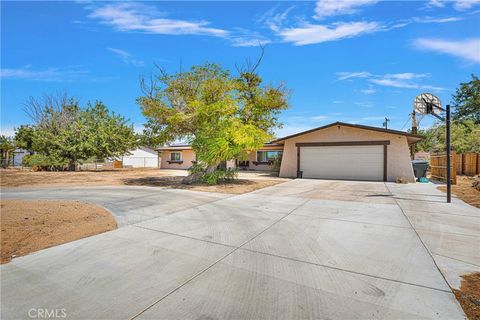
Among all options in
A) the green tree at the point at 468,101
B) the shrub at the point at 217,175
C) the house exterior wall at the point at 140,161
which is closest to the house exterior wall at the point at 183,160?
the house exterior wall at the point at 140,161

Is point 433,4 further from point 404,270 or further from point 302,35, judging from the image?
point 404,270

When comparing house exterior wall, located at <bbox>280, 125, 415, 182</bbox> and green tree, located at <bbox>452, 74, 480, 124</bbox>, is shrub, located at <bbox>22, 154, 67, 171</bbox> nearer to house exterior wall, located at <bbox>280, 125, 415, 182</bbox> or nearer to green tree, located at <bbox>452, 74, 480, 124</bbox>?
house exterior wall, located at <bbox>280, 125, 415, 182</bbox>

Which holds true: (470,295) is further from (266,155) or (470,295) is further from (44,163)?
(44,163)

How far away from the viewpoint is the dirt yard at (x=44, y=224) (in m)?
4.00

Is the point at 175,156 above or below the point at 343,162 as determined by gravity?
above

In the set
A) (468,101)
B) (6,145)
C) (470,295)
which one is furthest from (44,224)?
(468,101)

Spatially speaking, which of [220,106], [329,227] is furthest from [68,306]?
[220,106]

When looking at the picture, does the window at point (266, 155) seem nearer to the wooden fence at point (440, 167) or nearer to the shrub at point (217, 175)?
the shrub at point (217, 175)

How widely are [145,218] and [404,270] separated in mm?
5309

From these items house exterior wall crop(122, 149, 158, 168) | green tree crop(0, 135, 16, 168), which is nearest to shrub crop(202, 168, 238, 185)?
house exterior wall crop(122, 149, 158, 168)

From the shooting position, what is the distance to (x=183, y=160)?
30.1 m

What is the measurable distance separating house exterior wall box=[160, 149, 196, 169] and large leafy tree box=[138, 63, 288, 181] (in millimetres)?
15492

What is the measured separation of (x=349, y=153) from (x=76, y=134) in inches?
964

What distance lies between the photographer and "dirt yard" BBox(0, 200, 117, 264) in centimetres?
400
